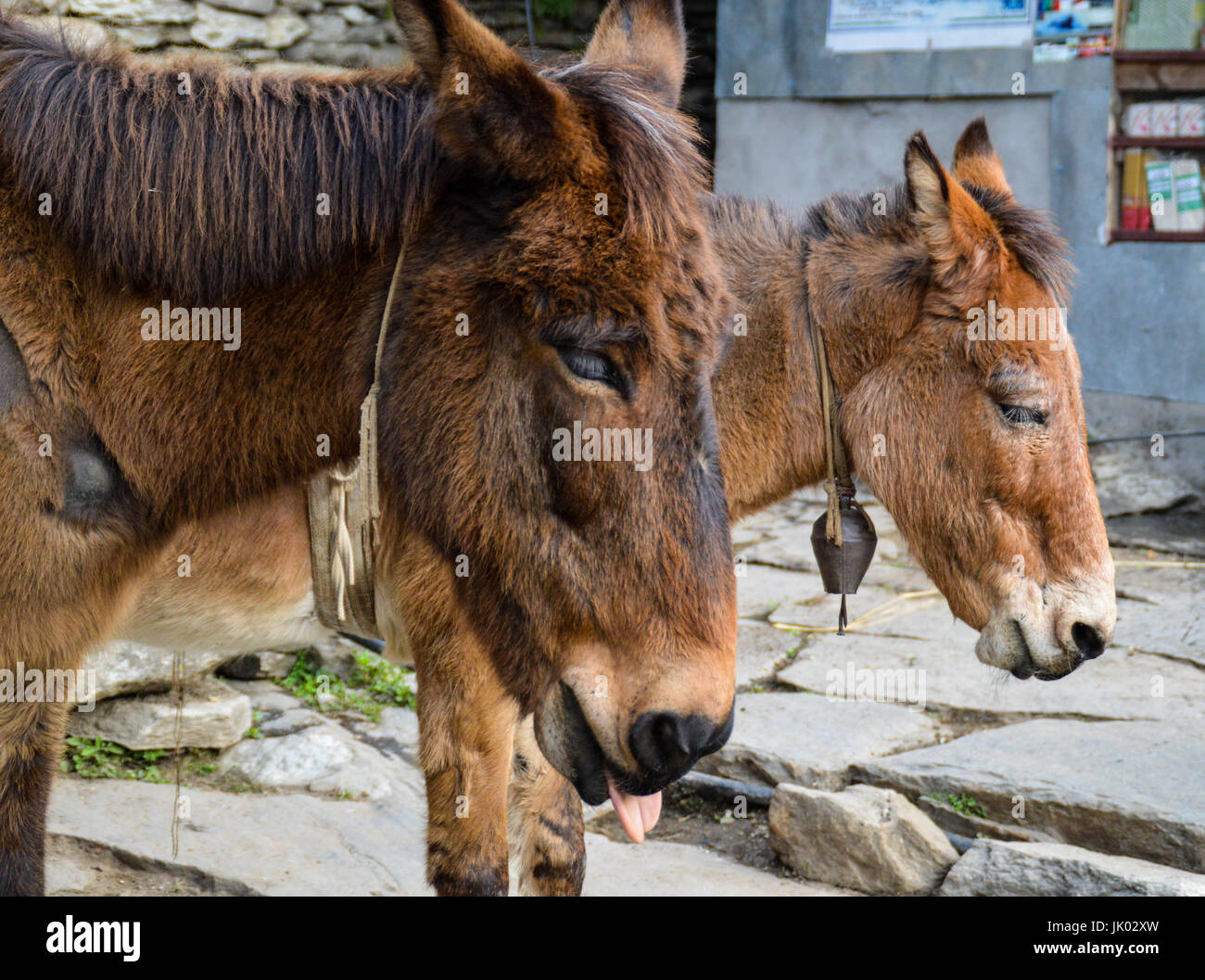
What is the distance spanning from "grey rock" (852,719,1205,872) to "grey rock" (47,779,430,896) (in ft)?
5.59

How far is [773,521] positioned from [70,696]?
20.2 ft

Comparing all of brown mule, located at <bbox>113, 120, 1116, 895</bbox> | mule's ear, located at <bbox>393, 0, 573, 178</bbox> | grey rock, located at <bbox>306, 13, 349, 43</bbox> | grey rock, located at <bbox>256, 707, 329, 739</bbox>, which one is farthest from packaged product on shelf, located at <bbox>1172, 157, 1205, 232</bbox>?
mule's ear, located at <bbox>393, 0, 573, 178</bbox>

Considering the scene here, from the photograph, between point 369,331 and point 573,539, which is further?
point 369,331

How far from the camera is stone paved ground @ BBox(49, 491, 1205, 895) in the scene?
3.61 m

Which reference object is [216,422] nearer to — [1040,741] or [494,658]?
[494,658]

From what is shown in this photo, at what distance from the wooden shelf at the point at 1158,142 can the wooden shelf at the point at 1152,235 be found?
523 mm

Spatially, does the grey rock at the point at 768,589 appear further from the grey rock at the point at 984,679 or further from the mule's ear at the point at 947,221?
the mule's ear at the point at 947,221

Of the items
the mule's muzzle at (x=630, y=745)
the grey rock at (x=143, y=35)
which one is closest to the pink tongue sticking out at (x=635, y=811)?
the mule's muzzle at (x=630, y=745)

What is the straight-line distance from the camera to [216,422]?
6.17 ft

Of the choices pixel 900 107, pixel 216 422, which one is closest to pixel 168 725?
pixel 216 422

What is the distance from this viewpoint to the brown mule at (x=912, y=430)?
Result: 3.13 metres

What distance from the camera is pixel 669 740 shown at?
1637mm

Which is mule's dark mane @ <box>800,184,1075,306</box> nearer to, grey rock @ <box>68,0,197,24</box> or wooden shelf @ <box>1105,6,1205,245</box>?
grey rock @ <box>68,0,197,24</box>
